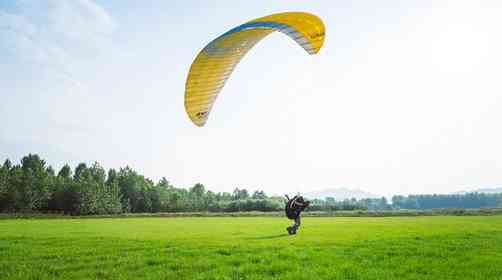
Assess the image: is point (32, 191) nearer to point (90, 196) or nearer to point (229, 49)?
point (90, 196)

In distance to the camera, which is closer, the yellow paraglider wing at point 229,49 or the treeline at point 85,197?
the yellow paraglider wing at point 229,49

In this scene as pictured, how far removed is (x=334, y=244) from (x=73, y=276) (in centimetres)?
957

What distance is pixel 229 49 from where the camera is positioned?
13984 millimetres

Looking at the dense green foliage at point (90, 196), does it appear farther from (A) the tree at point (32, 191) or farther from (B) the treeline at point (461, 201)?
(B) the treeline at point (461, 201)

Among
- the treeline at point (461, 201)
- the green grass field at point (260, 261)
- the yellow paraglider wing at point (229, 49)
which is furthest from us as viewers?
the treeline at point (461, 201)

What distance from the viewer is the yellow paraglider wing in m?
12.8

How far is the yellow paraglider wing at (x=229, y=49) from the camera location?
12758 millimetres

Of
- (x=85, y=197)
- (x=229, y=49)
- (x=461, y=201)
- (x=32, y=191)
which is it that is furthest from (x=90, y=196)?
(x=461, y=201)

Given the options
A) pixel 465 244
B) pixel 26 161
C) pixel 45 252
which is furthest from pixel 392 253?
pixel 26 161

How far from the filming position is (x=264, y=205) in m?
94.8

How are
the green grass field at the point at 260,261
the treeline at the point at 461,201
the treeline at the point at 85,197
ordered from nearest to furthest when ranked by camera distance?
1. the green grass field at the point at 260,261
2. the treeline at the point at 85,197
3. the treeline at the point at 461,201

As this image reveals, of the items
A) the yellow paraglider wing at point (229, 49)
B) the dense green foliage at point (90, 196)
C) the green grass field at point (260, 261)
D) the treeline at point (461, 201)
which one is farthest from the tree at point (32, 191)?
the treeline at point (461, 201)

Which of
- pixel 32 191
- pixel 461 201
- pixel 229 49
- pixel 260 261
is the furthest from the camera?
pixel 461 201

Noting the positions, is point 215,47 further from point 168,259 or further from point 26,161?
point 26,161
